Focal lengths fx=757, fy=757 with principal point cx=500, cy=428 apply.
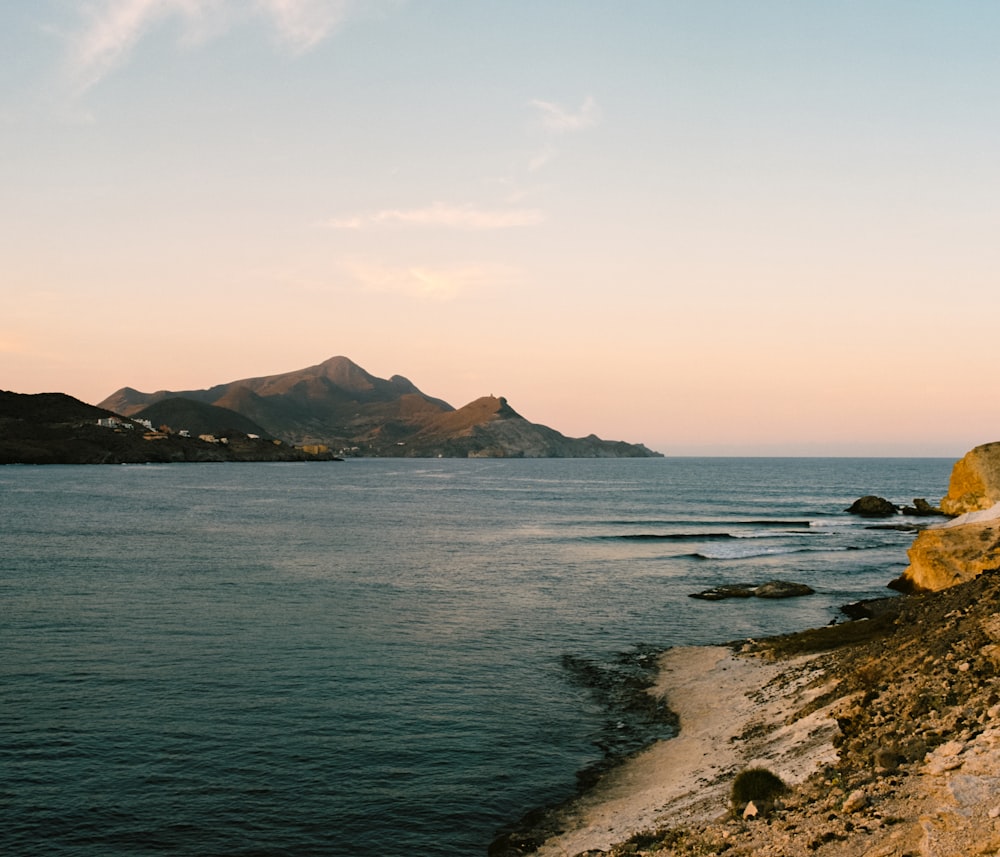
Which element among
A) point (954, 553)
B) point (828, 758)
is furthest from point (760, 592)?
point (828, 758)

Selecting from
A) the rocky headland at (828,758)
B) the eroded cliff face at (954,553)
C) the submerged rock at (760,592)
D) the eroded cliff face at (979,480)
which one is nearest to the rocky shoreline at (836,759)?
the rocky headland at (828,758)

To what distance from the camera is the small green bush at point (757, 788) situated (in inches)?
592

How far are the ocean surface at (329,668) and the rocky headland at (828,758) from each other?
7.97 ft

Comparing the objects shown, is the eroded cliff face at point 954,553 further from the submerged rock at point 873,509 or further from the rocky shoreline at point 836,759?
the submerged rock at point 873,509

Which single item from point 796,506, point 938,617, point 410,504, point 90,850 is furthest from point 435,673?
point 796,506

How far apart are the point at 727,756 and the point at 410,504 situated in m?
112

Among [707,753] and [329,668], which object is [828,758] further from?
[329,668]

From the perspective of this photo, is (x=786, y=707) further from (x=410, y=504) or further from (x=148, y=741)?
(x=410, y=504)

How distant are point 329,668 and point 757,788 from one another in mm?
19454

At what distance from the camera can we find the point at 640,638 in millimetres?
37031

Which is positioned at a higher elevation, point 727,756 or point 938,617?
point 938,617

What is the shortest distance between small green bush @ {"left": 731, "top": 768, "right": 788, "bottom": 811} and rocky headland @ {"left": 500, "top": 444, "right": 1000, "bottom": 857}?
0.10ft

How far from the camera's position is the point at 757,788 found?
1530 centimetres

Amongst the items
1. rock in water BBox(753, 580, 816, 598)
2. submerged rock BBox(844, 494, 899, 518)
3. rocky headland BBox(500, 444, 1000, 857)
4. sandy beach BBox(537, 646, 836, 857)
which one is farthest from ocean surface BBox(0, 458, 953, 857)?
submerged rock BBox(844, 494, 899, 518)
